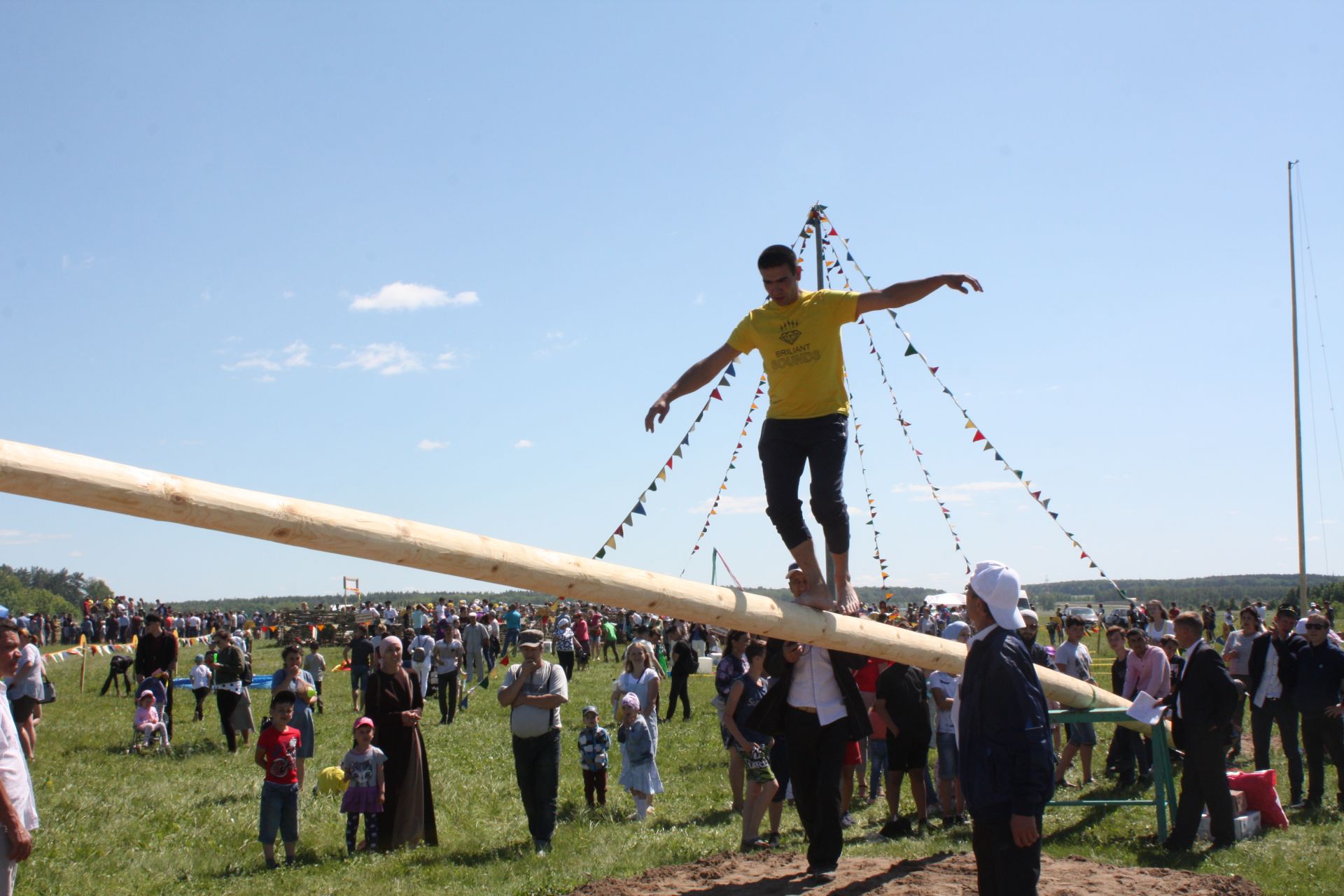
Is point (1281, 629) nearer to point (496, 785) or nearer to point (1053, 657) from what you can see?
point (1053, 657)

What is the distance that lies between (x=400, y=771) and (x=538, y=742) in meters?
1.25

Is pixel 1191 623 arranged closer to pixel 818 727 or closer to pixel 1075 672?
pixel 1075 672

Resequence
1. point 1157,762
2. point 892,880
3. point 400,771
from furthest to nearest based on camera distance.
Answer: point 400,771
point 1157,762
point 892,880

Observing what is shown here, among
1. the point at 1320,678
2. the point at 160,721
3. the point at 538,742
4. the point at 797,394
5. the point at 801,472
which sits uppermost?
the point at 797,394

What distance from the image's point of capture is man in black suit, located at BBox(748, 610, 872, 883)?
6449mm

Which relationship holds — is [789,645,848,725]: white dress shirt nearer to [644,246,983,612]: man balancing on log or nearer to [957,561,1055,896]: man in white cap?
[644,246,983,612]: man balancing on log

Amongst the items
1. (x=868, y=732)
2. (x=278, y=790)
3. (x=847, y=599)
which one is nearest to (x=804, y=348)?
(x=847, y=599)

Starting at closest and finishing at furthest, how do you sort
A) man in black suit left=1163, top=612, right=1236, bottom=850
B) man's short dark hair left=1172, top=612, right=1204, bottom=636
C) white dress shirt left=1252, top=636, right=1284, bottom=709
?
man in black suit left=1163, top=612, right=1236, bottom=850
man's short dark hair left=1172, top=612, right=1204, bottom=636
white dress shirt left=1252, top=636, right=1284, bottom=709

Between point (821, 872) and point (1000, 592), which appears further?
point (821, 872)

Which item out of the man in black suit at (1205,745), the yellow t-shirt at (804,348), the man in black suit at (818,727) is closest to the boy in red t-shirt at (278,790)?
the man in black suit at (818,727)

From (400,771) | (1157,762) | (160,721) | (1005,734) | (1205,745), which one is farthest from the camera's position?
(160,721)

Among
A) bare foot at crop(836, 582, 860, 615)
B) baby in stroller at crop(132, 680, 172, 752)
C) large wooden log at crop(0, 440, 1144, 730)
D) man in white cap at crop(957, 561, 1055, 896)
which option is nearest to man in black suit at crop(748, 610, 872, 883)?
bare foot at crop(836, 582, 860, 615)

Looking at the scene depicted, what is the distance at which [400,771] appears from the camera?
8.82m

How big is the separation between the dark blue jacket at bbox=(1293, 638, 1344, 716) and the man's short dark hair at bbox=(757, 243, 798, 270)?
23.2ft
